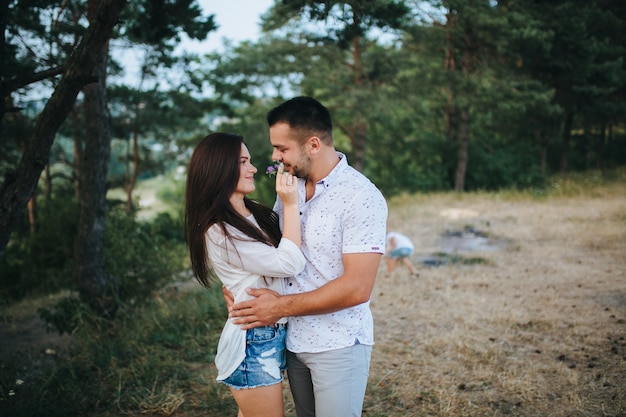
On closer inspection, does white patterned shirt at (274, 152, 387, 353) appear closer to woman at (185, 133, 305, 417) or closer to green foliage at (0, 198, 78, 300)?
woman at (185, 133, 305, 417)

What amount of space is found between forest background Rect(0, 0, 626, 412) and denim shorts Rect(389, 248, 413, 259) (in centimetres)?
350

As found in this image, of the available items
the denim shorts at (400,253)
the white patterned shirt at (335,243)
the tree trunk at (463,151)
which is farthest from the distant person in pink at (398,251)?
the tree trunk at (463,151)

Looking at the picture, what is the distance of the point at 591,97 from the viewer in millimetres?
18844

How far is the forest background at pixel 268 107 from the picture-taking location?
530cm

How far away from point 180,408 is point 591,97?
782 inches

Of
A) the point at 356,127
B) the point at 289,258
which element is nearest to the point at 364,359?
the point at 289,258

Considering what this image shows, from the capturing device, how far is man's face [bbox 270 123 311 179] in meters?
2.29

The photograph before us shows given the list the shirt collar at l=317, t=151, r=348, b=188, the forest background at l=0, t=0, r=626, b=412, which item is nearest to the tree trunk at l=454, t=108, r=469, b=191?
the forest background at l=0, t=0, r=626, b=412

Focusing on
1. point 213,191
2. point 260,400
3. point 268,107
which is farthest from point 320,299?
point 268,107

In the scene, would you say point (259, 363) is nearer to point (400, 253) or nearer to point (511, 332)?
point (511, 332)

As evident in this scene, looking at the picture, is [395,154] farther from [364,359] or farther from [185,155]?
[364,359]

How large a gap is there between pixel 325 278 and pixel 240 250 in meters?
0.40

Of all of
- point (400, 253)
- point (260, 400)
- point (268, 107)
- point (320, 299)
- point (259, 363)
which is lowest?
point (400, 253)

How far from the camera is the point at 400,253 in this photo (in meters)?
8.26
